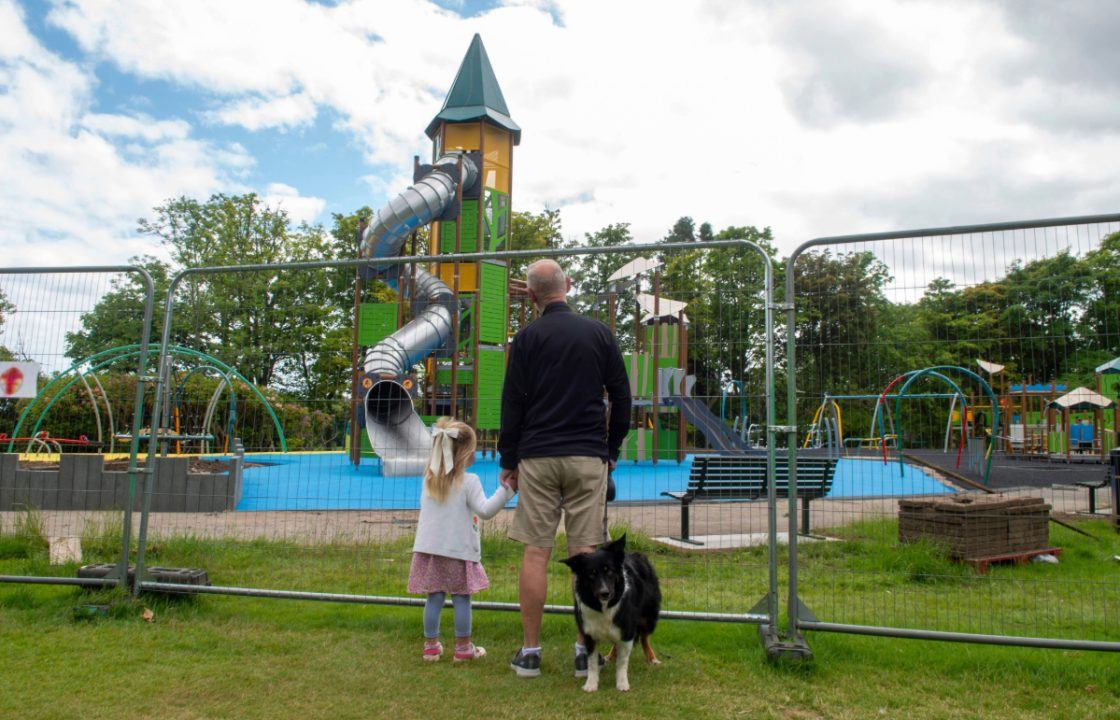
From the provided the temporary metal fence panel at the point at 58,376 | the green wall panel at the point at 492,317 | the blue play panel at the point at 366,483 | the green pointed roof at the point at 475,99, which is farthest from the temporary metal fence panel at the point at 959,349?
the green pointed roof at the point at 475,99

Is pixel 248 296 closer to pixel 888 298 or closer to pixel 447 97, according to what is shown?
pixel 888 298

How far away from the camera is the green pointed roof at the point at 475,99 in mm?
21672

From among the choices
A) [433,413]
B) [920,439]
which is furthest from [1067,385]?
[433,413]

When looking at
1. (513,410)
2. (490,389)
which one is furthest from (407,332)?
(513,410)

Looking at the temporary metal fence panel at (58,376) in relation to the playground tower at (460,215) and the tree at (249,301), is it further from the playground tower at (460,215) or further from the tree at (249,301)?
the playground tower at (460,215)

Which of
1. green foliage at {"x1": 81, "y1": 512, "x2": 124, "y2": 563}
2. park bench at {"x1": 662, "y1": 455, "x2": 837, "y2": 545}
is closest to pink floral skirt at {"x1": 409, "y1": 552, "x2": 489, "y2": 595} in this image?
park bench at {"x1": 662, "y1": 455, "x2": 837, "y2": 545}

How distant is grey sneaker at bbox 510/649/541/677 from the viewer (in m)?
3.46

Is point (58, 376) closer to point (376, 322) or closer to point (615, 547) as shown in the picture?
point (376, 322)

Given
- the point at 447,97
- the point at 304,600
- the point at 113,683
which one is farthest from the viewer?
the point at 447,97

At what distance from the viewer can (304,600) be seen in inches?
183

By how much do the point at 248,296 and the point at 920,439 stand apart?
5.84 meters

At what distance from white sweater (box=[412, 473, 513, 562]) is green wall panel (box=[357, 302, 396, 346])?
250 centimetres

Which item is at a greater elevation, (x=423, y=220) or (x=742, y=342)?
(x=423, y=220)

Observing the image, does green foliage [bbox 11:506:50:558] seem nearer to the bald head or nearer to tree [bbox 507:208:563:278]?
the bald head
